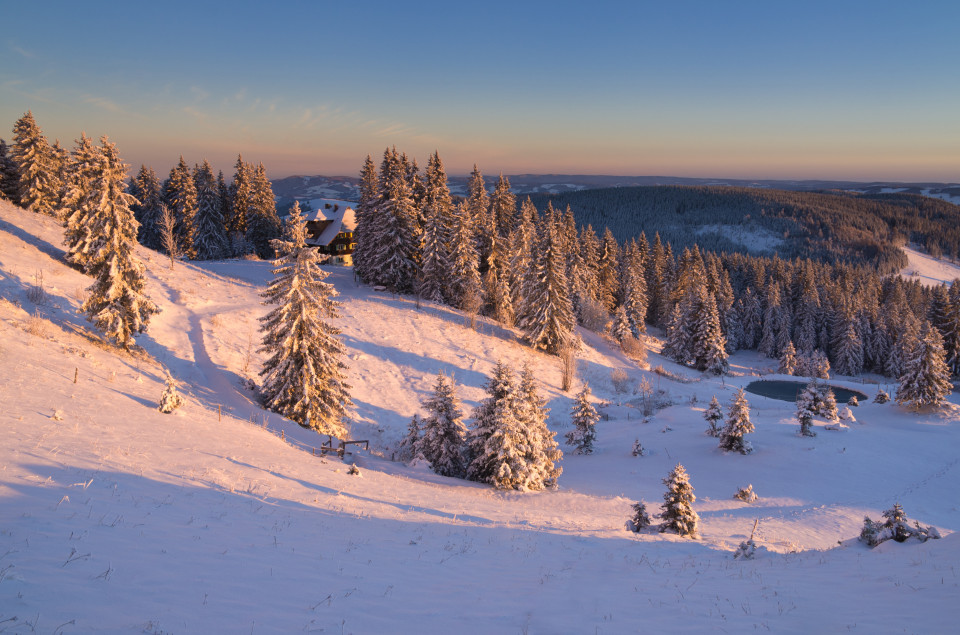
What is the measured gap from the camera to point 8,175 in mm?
43156

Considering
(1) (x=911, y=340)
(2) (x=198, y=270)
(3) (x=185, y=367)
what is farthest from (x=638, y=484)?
(1) (x=911, y=340)

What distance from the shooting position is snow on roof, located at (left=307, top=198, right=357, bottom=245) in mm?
72812

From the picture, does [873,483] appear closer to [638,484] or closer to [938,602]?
[638,484]

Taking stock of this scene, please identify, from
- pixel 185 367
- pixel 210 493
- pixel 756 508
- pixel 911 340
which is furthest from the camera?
pixel 911 340

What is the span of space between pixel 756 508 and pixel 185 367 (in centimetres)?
2659

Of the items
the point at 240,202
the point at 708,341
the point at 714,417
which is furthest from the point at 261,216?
the point at 708,341

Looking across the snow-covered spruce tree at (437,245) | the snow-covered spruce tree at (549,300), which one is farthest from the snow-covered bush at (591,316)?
the snow-covered spruce tree at (437,245)

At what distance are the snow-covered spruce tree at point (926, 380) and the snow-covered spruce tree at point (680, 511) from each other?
106 ft

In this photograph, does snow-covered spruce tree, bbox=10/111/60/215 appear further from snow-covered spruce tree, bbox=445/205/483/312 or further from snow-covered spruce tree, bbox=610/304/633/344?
snow-covered spruce tree, bbox=610/304/633/344

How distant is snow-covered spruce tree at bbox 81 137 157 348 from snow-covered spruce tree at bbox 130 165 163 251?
150ft

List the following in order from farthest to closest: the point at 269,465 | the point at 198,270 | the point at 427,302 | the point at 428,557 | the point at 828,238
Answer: the point at 828,238
the point at 427,302
the point at 198,270
the point at 269,465
the point at 428,557

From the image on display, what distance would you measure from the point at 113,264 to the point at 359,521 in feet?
59.0

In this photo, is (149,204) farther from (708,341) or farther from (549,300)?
(708,341)

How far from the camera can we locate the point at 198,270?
42.2 meters
